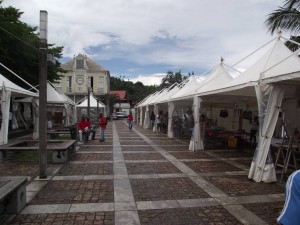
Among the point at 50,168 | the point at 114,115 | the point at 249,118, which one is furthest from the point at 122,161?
the point at 114,115

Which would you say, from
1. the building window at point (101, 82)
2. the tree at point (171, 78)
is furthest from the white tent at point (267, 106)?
the building window at point (101, 82)

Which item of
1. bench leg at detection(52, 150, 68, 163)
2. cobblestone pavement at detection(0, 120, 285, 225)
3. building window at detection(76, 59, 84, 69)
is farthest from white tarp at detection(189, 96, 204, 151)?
building window at detection(76, 59, 84, 69)

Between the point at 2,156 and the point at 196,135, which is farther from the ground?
the point at 196,135

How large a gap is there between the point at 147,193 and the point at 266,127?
11.1 feet

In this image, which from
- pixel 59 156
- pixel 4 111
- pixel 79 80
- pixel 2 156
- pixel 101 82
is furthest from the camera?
pixel 101 82

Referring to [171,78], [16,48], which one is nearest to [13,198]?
[16,48]

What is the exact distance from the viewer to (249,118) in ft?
63.2

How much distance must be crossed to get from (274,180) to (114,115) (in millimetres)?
50341

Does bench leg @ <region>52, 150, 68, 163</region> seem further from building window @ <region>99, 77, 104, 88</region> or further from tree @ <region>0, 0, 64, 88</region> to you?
building window @ <region>99, 77, 104, 88</region>

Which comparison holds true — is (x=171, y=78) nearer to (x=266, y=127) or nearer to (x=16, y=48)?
(x=16, y=48)

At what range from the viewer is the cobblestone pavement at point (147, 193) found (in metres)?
5.48

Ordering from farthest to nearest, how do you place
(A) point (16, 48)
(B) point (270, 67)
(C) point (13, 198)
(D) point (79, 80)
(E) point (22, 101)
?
(D) point (79, 80)
(E) point (22, 101)
(A) point (16, 48)
(B) point (270, 67)
(C) point (13, 198)

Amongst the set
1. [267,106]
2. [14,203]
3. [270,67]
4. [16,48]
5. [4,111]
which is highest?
[16,48]

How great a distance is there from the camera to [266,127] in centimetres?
821
